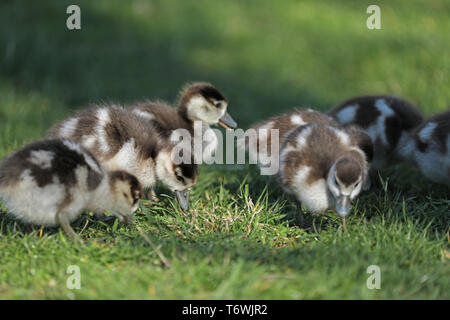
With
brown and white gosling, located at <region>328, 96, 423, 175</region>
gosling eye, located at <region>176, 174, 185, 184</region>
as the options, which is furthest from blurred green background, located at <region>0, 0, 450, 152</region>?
gosling eye, located at <region>176, 174, 185, 184</region>

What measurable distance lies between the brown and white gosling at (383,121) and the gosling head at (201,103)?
0.91 meters

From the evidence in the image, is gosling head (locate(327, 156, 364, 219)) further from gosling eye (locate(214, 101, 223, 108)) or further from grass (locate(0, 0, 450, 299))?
gosling eye (locate(214, 101, 223, 108))

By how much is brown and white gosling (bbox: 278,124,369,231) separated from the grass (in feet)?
0.68

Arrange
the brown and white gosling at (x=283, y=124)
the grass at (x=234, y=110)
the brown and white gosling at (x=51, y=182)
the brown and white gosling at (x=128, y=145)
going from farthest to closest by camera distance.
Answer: the brown and white gosling at (x=283, y=124)
the brown and white gosling at (x=128, y=145)
the brown and white gosling at (x=51, y=182)
the grass at (x=234, y=110)

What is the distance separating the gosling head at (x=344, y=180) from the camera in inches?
115

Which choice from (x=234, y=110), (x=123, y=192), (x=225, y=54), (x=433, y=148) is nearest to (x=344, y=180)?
(x=433, y=148)

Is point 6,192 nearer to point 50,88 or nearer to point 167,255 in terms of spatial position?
point 167,255

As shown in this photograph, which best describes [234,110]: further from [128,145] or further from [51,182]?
[51,182]

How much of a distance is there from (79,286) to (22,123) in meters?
3.18

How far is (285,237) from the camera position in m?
3.27

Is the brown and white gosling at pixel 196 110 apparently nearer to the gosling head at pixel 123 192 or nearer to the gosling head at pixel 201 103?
the gosling head at pixel 201 103

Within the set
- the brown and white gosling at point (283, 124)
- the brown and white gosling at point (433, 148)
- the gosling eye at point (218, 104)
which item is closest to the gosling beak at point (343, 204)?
the brown and white gosling at point (283, 124)

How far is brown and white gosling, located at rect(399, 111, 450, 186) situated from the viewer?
361 cm

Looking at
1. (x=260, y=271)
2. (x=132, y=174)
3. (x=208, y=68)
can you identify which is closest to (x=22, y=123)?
(x=132, y=174)
